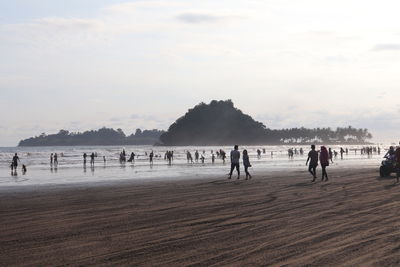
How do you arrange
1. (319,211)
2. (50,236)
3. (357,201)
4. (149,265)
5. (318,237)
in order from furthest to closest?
(357,201), (319,211), (50,236), (318,237), (149,265)

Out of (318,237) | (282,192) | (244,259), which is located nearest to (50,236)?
(244,259)

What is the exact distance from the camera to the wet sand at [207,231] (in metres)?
7.68

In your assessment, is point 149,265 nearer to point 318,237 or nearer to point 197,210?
point 318,237

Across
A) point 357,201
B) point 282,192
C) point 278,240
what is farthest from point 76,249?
point 282,192

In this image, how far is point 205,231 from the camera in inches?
395

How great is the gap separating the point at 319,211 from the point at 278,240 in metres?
4.12

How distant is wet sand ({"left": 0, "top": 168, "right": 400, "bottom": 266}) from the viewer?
302 inches

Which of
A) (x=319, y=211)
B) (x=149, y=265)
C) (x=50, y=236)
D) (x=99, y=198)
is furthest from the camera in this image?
(x=99, y=198)

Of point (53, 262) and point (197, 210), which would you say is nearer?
point (53, 262)

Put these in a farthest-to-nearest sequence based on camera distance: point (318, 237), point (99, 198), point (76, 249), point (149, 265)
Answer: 1. point (99, 198)
2. point (318, 237)
3. point (76, 249)
4. point (149, 265)

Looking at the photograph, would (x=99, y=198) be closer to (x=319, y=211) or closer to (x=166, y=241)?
(x=319, y=211)

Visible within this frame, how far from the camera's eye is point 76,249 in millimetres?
8516

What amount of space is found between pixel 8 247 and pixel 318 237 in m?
5.09

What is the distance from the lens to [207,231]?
32.9 feet
